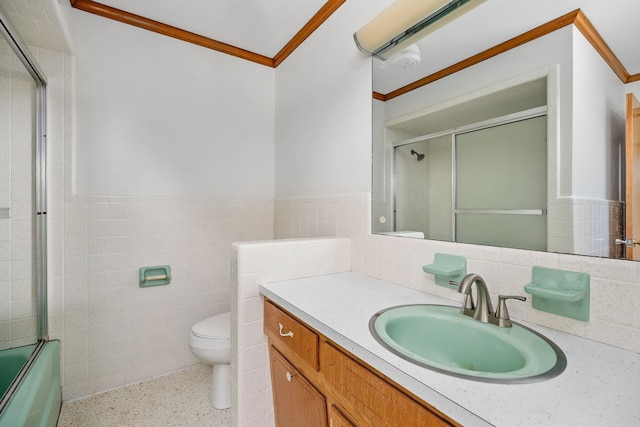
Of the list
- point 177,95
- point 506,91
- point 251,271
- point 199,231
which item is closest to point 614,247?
point 506,91

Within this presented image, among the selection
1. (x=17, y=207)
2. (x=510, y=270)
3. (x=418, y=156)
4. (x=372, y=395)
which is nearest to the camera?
(x=372, y=395)

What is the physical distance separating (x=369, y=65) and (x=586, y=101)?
40.1 inches

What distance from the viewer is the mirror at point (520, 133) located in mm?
861

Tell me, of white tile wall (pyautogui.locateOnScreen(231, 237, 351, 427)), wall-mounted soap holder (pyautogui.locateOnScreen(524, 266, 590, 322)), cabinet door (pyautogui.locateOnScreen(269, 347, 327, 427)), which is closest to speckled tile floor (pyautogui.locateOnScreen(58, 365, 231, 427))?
white tile wall (pyautogui.locateOnScreen(231, 237, 351, 427))

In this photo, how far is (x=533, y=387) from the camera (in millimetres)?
610

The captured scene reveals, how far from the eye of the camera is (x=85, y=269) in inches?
72.6

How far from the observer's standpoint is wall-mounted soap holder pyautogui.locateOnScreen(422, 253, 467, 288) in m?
1.14

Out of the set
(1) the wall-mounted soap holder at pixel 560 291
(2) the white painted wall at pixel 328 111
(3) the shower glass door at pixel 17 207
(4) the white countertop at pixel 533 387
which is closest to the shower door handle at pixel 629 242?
(1) the wall-mounted soap holder at pixel 560 291

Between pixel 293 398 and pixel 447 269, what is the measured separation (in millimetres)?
795

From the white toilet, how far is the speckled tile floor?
7 cm

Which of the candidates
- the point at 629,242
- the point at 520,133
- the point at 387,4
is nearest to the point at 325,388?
the point at 629,242

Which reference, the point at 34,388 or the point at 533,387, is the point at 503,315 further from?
the point at 34,388

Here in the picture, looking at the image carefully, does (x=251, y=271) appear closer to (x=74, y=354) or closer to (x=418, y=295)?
(x=418, y=295)

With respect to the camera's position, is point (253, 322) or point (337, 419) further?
point (253, 322)
